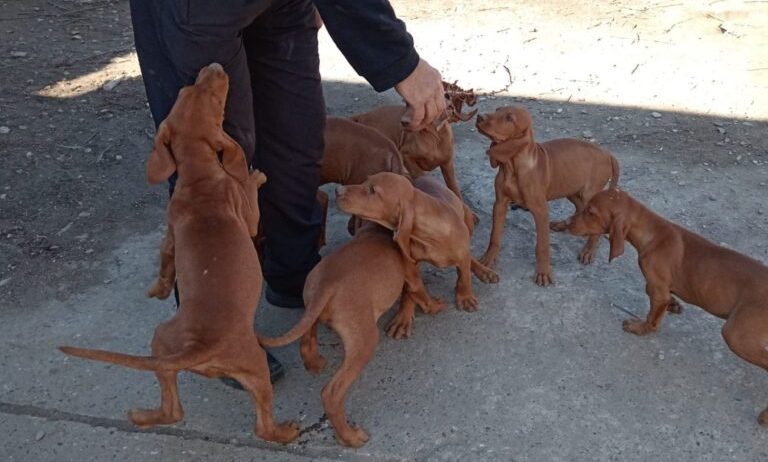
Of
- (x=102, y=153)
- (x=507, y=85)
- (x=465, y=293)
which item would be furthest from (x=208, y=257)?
(x=507, y=85)

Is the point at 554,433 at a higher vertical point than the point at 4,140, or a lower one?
higher

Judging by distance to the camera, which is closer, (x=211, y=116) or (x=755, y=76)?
(x=211, y=116)

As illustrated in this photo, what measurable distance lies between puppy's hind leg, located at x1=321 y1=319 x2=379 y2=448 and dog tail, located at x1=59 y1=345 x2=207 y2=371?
594 millimetres

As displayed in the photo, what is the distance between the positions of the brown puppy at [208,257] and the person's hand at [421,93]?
0.63 m

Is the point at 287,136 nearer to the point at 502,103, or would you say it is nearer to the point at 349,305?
the point at 349,305

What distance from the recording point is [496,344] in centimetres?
379

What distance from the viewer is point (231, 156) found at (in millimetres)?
3213

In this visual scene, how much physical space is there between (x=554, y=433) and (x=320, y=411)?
0.91 m

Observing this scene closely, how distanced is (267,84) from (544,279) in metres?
1.61

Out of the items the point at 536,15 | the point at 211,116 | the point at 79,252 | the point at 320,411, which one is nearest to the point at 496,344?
the point at 320,411

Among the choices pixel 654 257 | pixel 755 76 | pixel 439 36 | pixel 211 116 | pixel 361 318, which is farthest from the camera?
pixel 439 36

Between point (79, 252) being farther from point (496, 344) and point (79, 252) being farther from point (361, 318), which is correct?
point (496, 344)

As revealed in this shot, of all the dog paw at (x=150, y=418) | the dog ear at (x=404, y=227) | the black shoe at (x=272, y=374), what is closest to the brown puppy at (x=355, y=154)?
the dog ear at (x=404, y=227)

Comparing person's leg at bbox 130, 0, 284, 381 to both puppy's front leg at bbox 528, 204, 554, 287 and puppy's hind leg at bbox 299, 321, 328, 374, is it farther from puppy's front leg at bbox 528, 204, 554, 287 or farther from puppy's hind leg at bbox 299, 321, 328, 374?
puppy's front leg at bbox 528, 204, 554, 287
